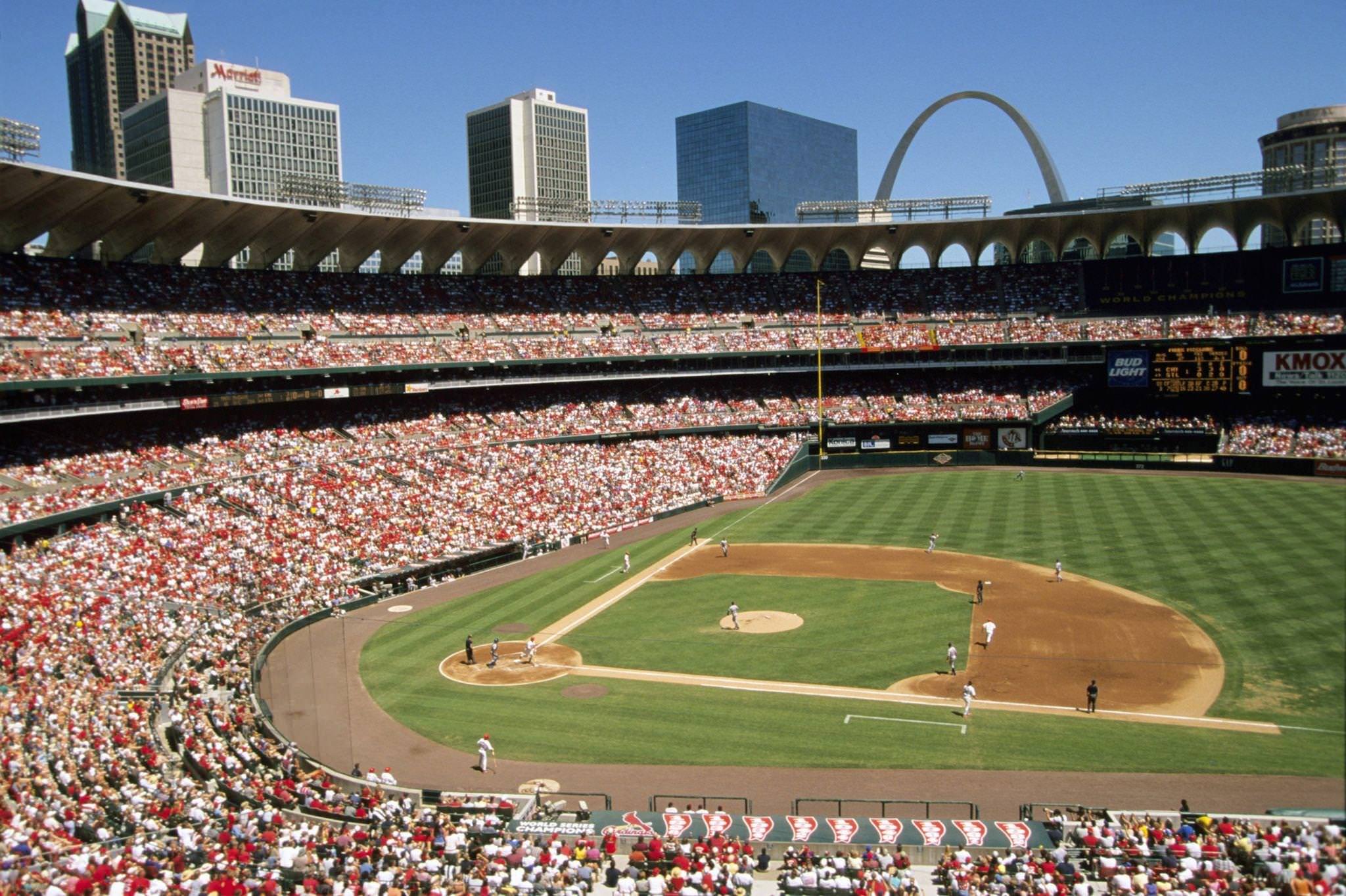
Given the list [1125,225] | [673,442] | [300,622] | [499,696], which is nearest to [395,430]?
[673,442]

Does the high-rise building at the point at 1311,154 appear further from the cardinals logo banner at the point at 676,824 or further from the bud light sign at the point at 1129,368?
the cardinals logo banner at the point at 676,824

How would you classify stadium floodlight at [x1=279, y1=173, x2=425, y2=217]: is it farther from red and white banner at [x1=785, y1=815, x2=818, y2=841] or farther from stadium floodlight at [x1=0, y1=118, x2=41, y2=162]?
red and white banner at [x1=785, y1=815, x2=818, y2=841]

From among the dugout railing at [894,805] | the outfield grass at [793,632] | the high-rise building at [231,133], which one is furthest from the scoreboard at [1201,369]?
the high-rise building at [231,133]

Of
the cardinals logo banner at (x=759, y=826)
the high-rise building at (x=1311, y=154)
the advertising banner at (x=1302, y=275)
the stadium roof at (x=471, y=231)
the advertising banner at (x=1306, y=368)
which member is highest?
the high-rise building at (x=1311, y=154)

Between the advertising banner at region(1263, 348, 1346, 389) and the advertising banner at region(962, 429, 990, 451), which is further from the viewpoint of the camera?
the advertising banner at region(962, 429, 990, 451)

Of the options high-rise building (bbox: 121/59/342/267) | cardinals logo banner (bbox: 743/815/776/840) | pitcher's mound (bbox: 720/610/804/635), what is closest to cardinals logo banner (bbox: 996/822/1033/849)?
cardinals logo banner (bbox: 743/815/776/840)

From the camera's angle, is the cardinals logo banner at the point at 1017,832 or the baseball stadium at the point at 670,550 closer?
the cardinals logo banner at the point at 1017,832
